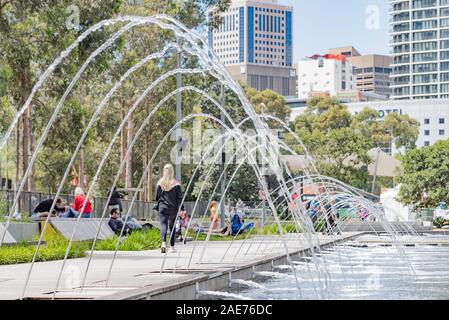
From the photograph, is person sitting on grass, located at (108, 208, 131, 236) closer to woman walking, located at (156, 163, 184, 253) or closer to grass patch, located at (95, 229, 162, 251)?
grass patch, located at (95, 229, 162, 251)

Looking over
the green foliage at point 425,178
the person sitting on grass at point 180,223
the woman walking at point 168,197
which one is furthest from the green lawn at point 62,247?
the green foliage at point 425,178

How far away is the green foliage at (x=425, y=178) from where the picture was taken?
68.1 metres

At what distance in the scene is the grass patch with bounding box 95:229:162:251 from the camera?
21.3m

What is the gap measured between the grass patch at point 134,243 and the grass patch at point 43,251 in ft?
2.74

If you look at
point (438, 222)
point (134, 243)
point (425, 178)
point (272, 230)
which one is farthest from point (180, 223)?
point (425, 178)

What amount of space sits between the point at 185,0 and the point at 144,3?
168 inches

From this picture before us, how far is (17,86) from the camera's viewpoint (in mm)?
43594

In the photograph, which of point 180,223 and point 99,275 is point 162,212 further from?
point 180,223

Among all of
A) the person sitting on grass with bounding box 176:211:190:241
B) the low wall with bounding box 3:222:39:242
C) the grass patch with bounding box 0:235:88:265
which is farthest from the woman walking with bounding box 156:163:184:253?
the person sitting on grass with bounding box 176:211:190:241

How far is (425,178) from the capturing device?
6862cm

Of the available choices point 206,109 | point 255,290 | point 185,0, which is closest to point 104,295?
point 255,290

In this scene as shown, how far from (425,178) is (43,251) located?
176 feet

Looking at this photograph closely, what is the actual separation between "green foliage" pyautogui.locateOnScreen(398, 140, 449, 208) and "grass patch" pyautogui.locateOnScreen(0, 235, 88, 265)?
4972 centimetres
